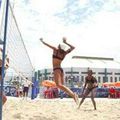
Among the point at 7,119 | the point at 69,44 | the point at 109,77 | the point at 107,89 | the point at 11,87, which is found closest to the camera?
the point at 7,119

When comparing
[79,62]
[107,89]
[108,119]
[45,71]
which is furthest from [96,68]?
[108,119]

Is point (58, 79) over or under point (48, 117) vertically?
over

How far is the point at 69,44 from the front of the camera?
24.7 feet

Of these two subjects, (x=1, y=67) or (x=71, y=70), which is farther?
(x=71, y=70)

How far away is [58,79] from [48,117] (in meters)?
0.80

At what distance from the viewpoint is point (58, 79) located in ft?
25.0

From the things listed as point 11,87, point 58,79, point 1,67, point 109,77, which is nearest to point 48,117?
point 58,79

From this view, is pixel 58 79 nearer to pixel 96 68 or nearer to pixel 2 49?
pixel 2 49

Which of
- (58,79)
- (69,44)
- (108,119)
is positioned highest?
(69,44)

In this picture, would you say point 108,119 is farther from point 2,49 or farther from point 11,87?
point 11,87

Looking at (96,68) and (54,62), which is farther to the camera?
(96,68)

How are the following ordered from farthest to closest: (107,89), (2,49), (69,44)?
(107,89) < (69,44) < (2,49)

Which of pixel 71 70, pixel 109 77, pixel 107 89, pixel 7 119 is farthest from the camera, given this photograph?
pixel 109 77

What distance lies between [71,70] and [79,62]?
7.62ft
